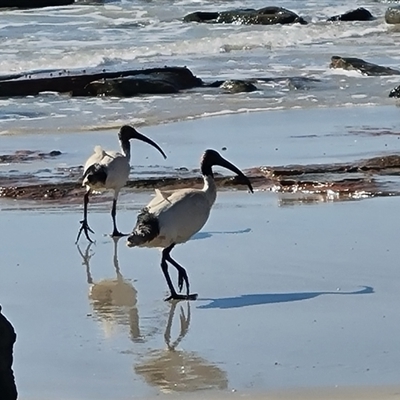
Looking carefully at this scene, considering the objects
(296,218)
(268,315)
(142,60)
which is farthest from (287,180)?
(142,60)

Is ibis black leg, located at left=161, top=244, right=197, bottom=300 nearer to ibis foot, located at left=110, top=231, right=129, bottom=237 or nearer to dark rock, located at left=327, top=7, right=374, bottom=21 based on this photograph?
ibis foot, located at left=110, top=231, right=129, bottom=237

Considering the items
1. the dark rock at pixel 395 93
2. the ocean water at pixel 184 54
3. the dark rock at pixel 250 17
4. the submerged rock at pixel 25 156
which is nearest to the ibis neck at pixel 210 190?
the submerged rock at pixel 25 156

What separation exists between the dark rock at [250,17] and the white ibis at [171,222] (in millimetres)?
29101

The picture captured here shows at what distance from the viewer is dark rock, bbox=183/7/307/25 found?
36.4m

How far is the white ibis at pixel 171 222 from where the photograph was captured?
24.0 ft

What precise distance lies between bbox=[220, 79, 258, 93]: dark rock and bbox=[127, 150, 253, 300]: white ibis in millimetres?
11698

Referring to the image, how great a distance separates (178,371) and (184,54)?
22.9m

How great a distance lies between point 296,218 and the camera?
9.34 metres

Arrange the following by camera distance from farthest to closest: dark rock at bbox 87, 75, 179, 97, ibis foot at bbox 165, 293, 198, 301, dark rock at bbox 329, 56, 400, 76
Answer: dark rock at bbox 329, 56, 400, 76 < dark rock at bbox 87, 75, 179, 97 < ibis foot at bbox 165, 293, 198, 301

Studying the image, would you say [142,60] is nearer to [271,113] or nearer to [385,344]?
[271,113]

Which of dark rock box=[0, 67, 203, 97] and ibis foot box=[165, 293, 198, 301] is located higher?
ibis foot box=[165, 293, 198, 301]

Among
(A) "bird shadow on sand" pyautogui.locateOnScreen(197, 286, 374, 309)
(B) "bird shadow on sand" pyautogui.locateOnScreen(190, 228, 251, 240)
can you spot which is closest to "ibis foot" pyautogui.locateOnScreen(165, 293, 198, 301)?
(A) "bird shadow on sand" pyautogui.locateOnScreen(197, 286, 374, 309)

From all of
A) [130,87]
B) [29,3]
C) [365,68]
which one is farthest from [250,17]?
[130,87]

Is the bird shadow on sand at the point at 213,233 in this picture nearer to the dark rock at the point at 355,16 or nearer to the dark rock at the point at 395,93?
the dark rock at the point at 395,93
